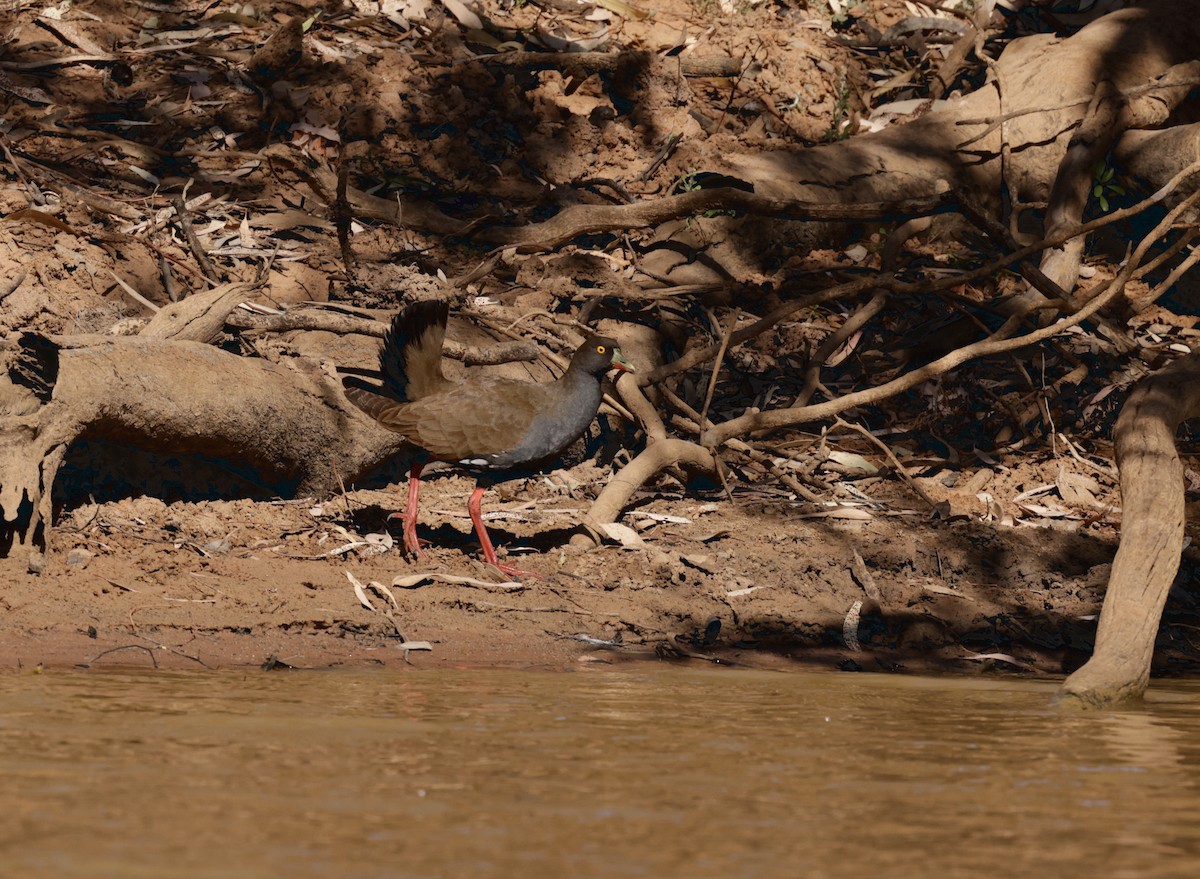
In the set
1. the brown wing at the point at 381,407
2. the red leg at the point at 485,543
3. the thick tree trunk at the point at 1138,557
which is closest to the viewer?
the thick tree trunk at the point at 1138,557

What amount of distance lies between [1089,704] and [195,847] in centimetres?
400

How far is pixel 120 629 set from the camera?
698 centimetres

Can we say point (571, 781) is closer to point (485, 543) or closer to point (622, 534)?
point (485, 543)

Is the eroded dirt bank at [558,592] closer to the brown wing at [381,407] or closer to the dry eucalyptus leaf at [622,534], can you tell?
the dry eucalyptus leaf at [622,534]

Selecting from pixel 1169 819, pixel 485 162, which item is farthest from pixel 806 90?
pixel 1169 819

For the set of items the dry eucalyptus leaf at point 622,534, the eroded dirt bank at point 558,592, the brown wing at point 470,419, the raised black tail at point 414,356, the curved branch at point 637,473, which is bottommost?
the eroded dirt bank at point 558,592

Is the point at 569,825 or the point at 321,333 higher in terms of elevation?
the point at 321,333

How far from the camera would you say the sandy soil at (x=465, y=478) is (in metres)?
7.48

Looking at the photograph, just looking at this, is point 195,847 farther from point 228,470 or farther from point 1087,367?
point 1087,367

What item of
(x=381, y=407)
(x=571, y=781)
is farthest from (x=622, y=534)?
(x=571, y=781)

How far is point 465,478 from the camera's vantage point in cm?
991

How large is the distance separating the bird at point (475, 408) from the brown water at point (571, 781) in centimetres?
212

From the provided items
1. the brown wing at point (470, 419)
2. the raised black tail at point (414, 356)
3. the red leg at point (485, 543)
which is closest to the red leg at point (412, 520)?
the brown wing at point (470, 419)

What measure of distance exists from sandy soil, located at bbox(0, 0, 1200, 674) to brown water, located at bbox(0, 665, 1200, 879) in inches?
45.9
